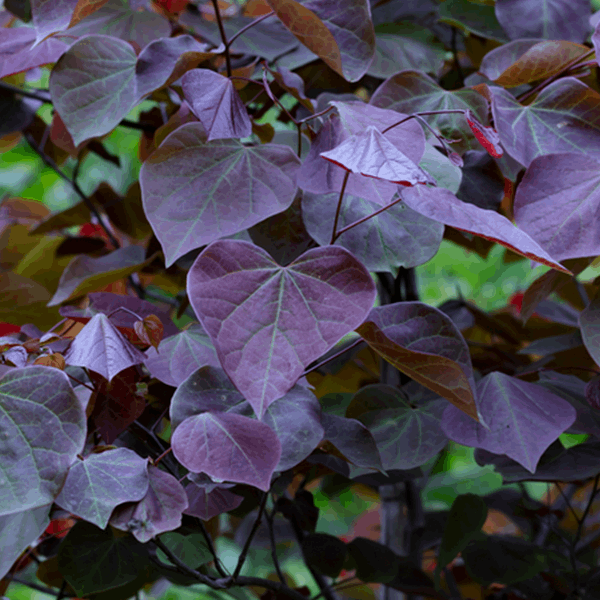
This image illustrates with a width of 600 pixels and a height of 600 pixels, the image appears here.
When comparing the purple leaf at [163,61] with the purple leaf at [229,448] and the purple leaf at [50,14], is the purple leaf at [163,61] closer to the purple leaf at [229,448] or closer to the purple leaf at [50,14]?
the purple leaf at [50,14]

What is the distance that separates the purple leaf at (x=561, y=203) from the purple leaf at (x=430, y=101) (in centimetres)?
10

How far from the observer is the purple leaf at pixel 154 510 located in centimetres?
36

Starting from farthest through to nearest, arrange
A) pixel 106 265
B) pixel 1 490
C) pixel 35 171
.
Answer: pixel 35 171, pixel 106 265, pixel 1 490

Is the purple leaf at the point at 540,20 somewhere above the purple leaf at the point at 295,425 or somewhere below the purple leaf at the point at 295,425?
above

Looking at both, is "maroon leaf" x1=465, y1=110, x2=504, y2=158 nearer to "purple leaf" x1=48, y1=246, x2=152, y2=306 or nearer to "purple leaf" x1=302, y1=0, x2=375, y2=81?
"purple leaf" x1=302, y1=0, x2=375, y2=81

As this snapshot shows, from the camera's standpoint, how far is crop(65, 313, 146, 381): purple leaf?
37cm

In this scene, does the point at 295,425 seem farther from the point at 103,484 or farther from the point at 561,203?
the point at 561,203

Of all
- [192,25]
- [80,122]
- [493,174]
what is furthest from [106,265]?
[493,174]

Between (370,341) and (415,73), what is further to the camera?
(415,73)

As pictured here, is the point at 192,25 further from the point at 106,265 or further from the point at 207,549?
the point at 207,549

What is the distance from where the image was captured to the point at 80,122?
51cm

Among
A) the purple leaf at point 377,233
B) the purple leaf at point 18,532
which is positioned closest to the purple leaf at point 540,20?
the purple leaf at point 377,233

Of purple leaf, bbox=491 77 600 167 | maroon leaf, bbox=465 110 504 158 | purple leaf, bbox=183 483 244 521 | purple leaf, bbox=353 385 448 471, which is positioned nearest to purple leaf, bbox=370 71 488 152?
purple leaf, bbox=491 77 600 167

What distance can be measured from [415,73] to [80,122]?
30 centimetres
